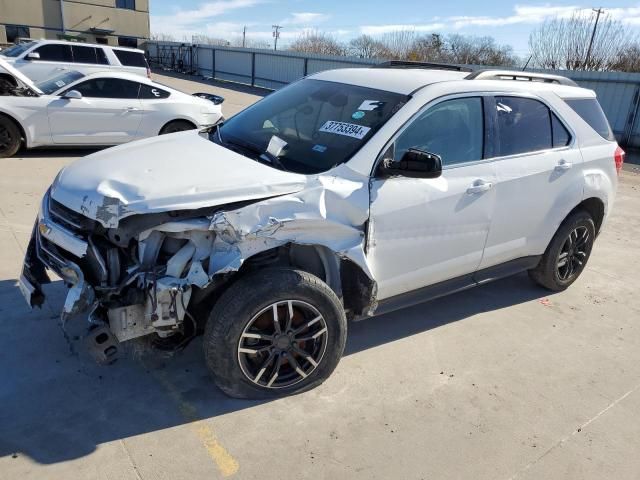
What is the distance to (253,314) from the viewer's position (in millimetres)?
2877

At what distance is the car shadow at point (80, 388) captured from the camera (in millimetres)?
2770

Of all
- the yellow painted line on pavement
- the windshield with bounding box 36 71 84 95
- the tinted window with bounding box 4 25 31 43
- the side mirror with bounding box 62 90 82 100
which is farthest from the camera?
the tinted window with bounding box 4 25 31 43

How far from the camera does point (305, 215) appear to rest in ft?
9.52

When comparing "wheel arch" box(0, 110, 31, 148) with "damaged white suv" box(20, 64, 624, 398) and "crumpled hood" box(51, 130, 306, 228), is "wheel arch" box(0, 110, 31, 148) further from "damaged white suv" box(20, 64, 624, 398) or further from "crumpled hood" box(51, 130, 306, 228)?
"crumpled hood" box(51, 130, 306, 228)

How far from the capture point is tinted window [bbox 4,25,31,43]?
130 ft

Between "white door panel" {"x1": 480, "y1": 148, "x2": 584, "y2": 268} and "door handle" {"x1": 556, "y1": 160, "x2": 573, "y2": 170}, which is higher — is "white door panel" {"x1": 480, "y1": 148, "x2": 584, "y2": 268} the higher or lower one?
the lower one

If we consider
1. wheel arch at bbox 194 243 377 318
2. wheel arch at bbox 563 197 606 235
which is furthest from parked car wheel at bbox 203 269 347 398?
wheel arch at bbox 563 197 606 235

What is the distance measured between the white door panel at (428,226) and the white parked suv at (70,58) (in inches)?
503

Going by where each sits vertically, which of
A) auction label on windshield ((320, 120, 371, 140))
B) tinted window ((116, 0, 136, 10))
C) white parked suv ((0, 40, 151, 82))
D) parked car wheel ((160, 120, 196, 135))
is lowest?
parked car wheel ((160, 120, 196, 135))

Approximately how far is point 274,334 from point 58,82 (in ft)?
25.7

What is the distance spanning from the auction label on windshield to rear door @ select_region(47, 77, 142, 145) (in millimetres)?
6431

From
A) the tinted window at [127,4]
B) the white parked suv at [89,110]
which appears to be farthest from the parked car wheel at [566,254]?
the tinted window at [127,4]

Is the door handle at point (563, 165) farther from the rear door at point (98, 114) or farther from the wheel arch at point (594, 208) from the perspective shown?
the rear door at point (98, 114)

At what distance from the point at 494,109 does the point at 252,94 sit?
21.7 m
